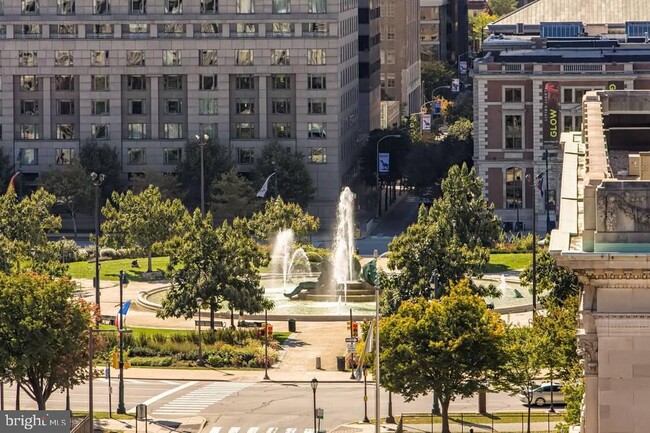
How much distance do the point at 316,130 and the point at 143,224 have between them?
3937cm

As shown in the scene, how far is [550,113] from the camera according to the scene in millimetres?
162500

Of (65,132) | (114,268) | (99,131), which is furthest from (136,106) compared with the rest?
(114,268)

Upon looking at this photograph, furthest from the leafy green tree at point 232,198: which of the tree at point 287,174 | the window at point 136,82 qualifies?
the window at point 136,82

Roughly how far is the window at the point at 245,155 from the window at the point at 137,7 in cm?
1373

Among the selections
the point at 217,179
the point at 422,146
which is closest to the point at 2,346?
the point at 217,179

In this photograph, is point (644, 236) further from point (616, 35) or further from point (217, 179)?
point (616, 35)

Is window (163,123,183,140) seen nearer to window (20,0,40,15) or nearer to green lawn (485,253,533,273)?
window (20,0,40,15)

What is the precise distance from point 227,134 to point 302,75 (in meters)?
7.74

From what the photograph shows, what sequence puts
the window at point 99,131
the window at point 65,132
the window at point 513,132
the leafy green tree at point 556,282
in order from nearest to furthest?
the leafy green tree at point 556,282 → the window at point 513,132 → the window at point 99,131 → the window at point 65,132

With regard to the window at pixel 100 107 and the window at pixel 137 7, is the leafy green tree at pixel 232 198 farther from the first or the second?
the window at pixel 137 7

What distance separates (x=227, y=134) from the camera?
565 feet

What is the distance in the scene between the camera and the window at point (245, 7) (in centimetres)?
17125

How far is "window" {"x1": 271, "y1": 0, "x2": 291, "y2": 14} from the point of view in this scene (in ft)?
560

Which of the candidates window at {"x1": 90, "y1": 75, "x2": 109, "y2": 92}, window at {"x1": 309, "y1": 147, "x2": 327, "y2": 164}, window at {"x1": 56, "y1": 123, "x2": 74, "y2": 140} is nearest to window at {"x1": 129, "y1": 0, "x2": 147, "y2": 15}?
window at {"x1": 90, "y1": 75, "x2": 109, "y2": 92}
